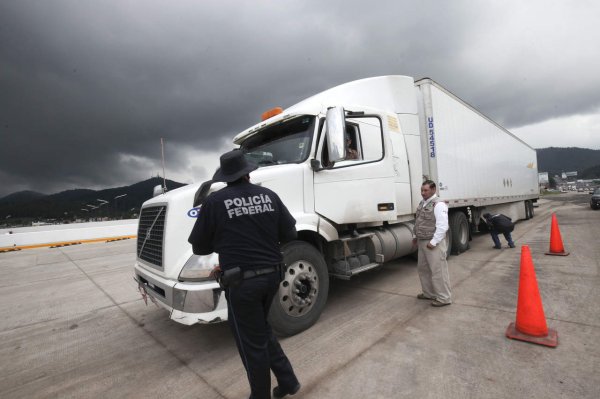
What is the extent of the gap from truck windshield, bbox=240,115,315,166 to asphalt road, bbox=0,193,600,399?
2.08 meters

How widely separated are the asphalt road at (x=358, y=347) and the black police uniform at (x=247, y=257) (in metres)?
0.61

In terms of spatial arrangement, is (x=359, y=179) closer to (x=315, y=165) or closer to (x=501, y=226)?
(x=315, y=165)

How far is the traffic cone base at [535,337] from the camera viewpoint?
8.79 feet

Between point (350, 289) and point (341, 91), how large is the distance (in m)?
3.29

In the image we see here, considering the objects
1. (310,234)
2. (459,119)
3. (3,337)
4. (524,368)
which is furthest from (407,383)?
(459,119)

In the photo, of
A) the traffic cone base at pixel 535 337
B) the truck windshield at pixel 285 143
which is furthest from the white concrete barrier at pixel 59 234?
the traffic cone base at pixel 535 337

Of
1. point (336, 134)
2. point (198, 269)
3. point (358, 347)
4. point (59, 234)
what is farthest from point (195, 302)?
point (59, 234)

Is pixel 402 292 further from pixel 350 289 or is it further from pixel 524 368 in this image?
pixel 524 368

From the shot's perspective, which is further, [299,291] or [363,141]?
[363,141]

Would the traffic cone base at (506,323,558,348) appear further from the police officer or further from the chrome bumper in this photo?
the chrome bumper

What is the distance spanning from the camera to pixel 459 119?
677cm

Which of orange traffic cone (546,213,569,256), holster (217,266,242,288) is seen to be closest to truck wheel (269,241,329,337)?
holster (217,266,242,288)

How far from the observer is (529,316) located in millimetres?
2875

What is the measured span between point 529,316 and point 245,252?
2.88 metres
